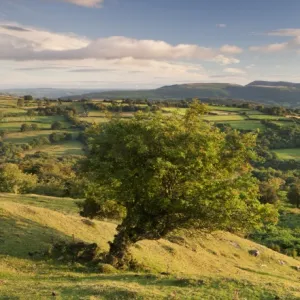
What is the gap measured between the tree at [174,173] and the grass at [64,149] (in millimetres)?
115517

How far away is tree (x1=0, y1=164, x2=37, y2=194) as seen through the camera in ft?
224

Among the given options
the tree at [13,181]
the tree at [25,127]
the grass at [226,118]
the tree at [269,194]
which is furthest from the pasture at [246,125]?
the tree at [13,181]

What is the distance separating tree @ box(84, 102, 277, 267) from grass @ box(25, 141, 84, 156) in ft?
379

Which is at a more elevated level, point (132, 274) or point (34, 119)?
point (34, 119)

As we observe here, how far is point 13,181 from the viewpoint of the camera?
2741 inches

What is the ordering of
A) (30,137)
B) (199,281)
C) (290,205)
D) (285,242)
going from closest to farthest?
(199,281), (285,242), (290,205), (30,137)

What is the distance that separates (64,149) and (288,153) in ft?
310

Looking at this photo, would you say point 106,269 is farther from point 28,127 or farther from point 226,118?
point 28,127

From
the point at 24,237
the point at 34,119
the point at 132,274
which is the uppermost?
the point at 34,119

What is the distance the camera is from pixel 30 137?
15650 centimetres

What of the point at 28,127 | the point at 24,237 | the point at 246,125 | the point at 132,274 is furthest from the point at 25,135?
the point at 132,274

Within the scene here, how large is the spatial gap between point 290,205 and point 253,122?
7273 cm

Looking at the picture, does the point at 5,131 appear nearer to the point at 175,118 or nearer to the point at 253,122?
the point at 253,122

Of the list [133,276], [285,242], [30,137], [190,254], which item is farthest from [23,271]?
[30,137]
